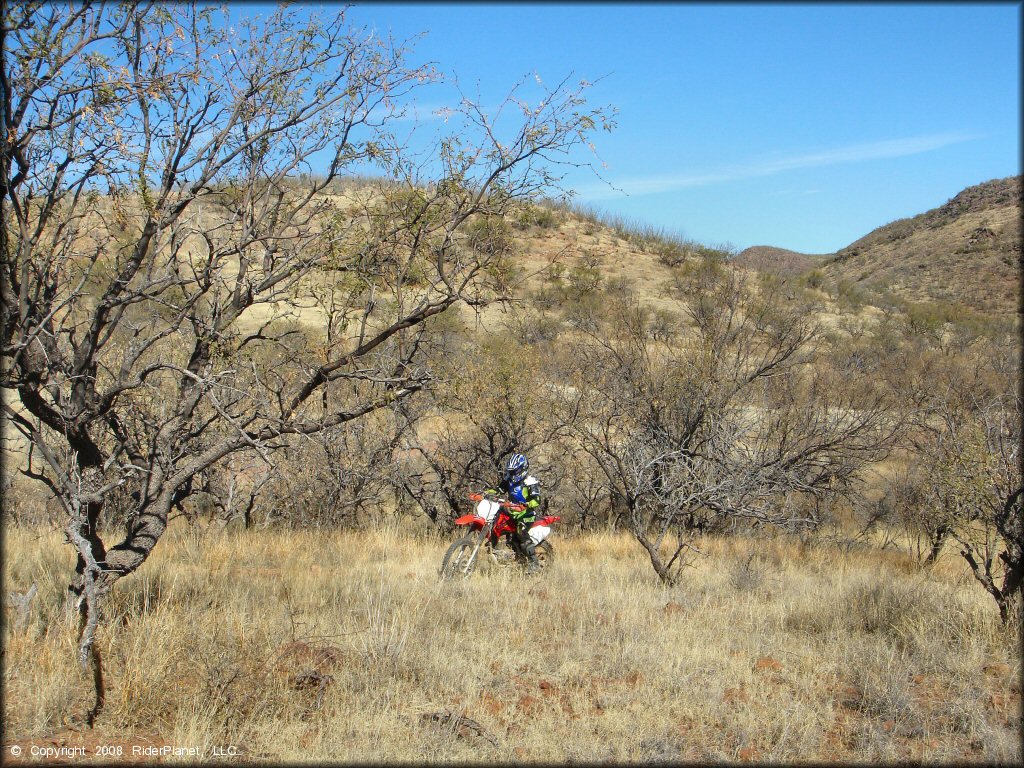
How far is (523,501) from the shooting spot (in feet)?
28.2

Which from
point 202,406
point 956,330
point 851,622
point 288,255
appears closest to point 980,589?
point 851,622

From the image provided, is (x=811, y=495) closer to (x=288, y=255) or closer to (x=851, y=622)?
(x=851, y=622)

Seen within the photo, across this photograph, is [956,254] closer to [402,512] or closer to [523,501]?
[402,512]

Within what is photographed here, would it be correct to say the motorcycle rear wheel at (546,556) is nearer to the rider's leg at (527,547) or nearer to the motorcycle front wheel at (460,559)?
the rider's leg at (527,547)

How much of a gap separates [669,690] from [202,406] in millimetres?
5775

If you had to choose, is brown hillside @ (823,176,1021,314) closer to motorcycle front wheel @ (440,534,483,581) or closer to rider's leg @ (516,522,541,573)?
rider's leg @ (516,522,541,573)

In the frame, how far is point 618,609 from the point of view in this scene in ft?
23.8

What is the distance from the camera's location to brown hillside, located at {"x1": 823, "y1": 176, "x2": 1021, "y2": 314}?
35094mm

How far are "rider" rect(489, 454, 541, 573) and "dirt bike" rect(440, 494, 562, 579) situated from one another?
5cm

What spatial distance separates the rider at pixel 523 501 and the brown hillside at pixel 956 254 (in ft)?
97.4

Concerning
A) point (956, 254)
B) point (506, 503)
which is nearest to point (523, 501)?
point (506, 503)

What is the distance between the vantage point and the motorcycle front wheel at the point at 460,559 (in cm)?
812

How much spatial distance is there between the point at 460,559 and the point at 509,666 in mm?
2567

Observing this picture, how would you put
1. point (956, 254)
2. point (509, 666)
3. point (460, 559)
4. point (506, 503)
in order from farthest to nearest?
point (956, 254) → point (506, 503) → point (460, 559) → point (509, 666)
